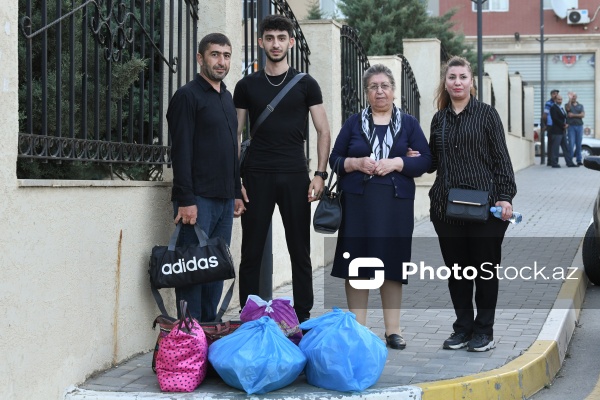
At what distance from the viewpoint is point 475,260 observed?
270 inches

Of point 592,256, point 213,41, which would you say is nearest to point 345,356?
point 213,41

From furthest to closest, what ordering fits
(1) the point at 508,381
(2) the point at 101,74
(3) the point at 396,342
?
(3) the point at 396,342
(2) the point at 101,74
(1) the point at 508,381

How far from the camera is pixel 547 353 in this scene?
6.89 metres

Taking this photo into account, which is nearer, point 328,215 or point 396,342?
point 328,215

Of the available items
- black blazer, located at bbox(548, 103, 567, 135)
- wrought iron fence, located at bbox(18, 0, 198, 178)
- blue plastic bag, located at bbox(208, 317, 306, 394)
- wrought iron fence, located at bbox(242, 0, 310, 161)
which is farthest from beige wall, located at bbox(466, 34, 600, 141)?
blue plastic bag, located at bbox(208, 317, 306, 394)

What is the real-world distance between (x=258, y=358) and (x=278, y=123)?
1935mm

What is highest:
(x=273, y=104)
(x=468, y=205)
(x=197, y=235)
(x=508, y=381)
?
(x=273, y=104)

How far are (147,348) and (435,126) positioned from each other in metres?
2.31

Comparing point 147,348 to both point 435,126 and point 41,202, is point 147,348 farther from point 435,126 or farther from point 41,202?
point 435,126

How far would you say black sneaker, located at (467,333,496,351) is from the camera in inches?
273

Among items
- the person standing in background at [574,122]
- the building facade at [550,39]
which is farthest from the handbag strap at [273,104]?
the building facade at [550,39]

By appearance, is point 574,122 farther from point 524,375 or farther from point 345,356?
point 345,356

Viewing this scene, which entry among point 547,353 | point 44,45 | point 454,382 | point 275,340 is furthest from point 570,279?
point 44,45

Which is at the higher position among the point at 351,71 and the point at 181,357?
the point at 351,71
